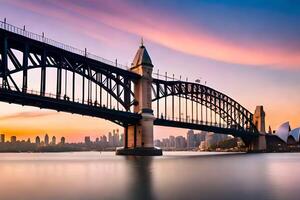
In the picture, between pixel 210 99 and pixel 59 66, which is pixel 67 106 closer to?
pixel 59 66

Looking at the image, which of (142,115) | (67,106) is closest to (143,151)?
(142,115)

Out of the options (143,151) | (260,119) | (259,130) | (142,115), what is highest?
(260,119)

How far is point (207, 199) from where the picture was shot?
78.9ft

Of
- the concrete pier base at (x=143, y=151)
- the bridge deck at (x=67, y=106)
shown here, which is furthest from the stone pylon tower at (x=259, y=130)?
the bridge deck at (x=67, y=106)

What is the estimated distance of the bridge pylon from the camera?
100875 mm

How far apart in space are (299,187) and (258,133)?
144 meters

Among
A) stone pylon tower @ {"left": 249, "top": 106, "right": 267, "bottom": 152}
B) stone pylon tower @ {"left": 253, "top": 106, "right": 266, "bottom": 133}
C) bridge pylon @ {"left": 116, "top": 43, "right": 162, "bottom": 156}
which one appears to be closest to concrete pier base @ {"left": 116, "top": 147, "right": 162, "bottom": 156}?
bridge pylon @ {"left": 116, "top": 43, "right": 162, "bottom": 156}

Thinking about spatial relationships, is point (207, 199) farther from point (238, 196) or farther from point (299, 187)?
point (299, 187)

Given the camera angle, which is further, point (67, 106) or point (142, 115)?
point (142, 115)

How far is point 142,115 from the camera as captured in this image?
10088 cm

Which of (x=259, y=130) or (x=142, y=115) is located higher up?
(x=142, y=115)

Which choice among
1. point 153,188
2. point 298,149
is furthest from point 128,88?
point 298,149

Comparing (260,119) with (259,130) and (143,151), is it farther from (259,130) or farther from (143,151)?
(143,151)

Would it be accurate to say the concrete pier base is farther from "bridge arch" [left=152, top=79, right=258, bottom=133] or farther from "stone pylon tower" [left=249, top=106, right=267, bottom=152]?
"stone pylon tower" [left=249, top=106, right=267, bottom=152]
